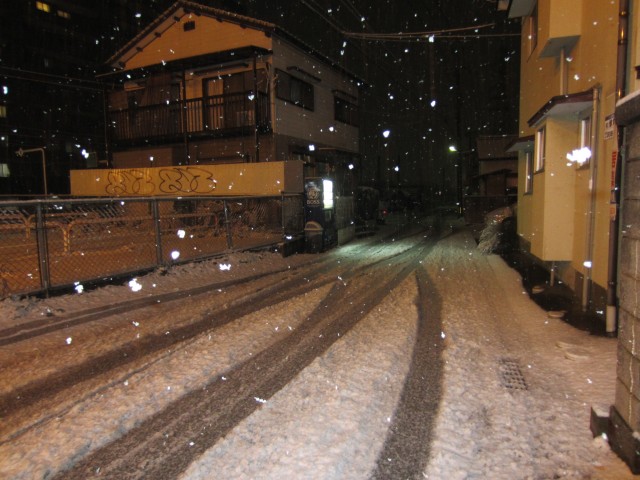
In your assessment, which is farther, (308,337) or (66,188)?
(66,188)

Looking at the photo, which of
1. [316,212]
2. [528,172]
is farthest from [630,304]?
[316,212]

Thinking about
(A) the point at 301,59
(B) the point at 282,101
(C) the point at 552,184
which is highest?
(A) the point at 301,59

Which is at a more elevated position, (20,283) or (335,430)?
(20,283)

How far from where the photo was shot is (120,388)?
3.89m

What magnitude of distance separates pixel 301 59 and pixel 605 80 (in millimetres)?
15441

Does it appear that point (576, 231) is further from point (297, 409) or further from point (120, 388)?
point (120, 388)

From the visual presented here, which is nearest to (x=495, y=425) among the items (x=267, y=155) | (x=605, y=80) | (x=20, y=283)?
(x=605, y=80)

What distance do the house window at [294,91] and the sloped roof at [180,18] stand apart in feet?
4.80

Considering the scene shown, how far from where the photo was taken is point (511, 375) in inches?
163

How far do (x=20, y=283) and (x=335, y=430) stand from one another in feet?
20.2

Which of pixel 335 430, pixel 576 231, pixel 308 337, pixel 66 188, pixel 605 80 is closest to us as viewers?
pixel 335 430

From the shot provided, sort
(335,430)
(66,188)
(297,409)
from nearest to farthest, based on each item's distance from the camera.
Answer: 1. (335,430)
2. (297,409)
3. (66,188)

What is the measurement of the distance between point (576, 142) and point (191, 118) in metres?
15.4

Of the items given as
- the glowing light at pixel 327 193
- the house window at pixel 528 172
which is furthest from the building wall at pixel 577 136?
the glowing light at pixel 327 193
